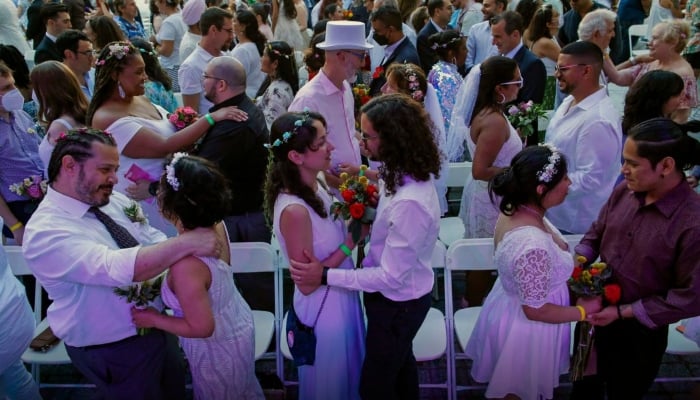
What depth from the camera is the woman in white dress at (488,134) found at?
153 inches

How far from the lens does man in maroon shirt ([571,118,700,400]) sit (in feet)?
8.59

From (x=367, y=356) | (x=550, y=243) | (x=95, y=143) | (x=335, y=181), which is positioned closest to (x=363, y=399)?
(x=367, y=356)

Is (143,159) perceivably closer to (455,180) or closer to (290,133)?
(290,133)

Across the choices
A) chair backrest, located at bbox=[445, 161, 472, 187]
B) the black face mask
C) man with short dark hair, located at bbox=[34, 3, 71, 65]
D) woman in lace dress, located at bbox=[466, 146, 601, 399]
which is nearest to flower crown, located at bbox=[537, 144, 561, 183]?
woman in lace dress, located at bbox=[466, 146, 601, 399]

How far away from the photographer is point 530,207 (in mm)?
2783

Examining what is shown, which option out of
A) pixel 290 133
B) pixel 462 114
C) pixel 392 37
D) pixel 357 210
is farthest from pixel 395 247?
pixel 392 37

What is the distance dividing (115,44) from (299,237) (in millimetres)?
1946

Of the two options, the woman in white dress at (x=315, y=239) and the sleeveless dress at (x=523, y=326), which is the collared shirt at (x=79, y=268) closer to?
the woman in white dress at (x=315, y=239)

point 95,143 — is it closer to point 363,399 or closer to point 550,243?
point 363,399

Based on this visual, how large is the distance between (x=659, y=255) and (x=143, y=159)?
9.76ft

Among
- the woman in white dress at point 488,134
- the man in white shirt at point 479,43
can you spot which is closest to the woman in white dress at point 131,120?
the woman in white dress at point 488,134

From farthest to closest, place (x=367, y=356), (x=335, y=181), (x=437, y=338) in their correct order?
1. (x=335, y=181)
2. (x=437, y=338)
3. (x=367, y=356)

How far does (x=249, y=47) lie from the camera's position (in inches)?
253

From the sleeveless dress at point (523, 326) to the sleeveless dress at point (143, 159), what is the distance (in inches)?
85.4
